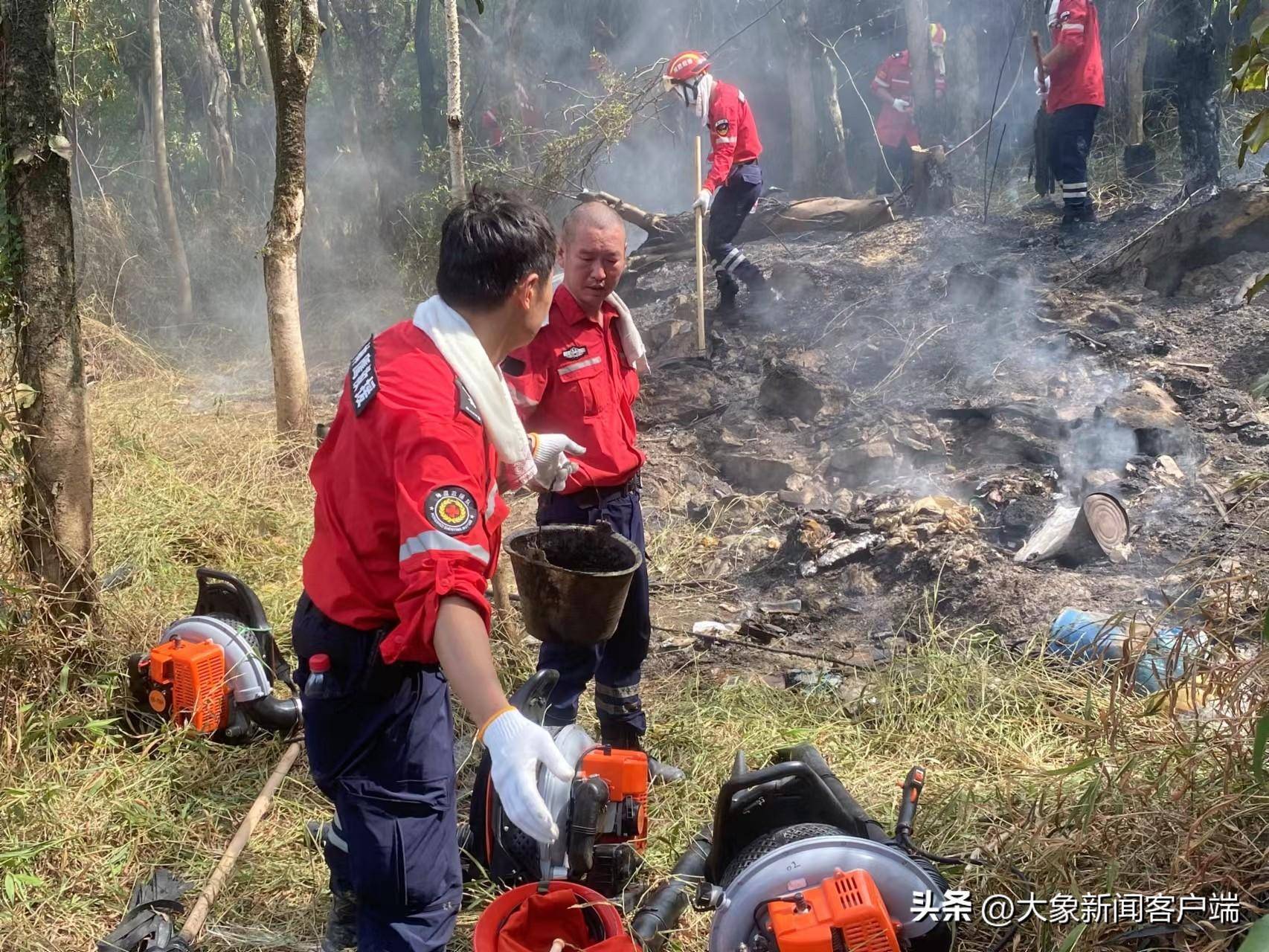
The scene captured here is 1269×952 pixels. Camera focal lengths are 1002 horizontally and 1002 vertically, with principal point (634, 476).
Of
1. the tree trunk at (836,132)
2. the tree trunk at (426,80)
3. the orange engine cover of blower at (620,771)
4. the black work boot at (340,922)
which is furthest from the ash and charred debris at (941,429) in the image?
the tree trunk at (426,80)

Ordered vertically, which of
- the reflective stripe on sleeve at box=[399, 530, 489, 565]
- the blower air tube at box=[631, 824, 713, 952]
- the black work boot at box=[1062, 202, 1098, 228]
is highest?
the black work boot at box=[1062, 202, 1098, 228]

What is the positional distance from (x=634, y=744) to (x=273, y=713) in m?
1.35

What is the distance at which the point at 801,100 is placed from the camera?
13727mm

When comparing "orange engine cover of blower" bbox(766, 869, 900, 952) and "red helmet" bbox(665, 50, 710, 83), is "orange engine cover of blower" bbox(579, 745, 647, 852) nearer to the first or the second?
"orange engine cover of blower" bbox(766, 869, 900, 952)

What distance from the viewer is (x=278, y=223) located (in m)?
6.38

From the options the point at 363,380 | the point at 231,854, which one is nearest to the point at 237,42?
the point at 231,854

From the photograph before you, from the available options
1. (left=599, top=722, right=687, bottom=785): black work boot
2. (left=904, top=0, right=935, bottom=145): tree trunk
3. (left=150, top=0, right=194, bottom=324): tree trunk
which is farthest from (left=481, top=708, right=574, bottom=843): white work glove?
(left=904, top=0, right=935, bottom=145): tree trunk

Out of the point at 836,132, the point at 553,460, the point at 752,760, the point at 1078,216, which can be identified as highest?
the point at 836,132

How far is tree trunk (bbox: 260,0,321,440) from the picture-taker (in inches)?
235

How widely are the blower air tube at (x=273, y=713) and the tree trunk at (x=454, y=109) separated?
2.60 m

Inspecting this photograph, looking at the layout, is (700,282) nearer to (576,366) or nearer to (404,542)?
(576,366)

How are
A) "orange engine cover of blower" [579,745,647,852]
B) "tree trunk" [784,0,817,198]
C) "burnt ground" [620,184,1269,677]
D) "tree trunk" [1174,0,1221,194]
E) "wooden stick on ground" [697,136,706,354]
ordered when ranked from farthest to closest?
1. "tree trunk" [784,0,817,198]
2. "tree trunk" [1174,0,1221,194]
3. "wooden stick on ground" [697,136,706,354]
4. "burnt ground" [620,184,1269,677]
5. "orange engine cover of blower" [579,745,647,852]

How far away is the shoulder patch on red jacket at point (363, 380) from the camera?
2.04 metres

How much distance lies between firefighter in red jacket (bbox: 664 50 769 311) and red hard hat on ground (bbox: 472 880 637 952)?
6.75m
